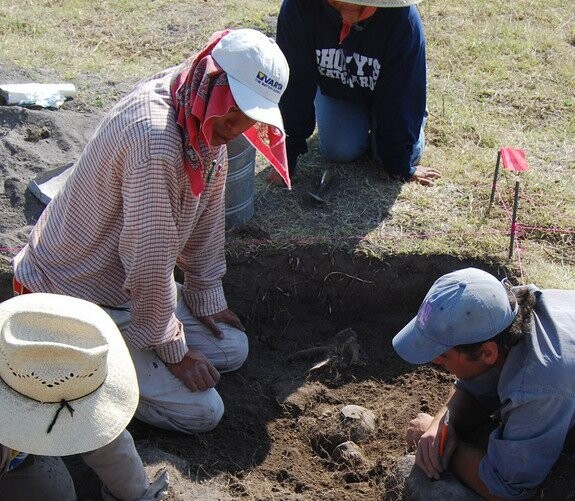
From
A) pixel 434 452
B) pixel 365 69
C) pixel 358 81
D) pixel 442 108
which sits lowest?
pixel 434 452

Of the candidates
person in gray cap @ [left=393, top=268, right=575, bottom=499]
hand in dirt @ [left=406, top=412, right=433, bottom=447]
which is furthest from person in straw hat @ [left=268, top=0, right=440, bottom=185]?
person in gray cap @ [left=393, top=268, right=575, bottom=499]

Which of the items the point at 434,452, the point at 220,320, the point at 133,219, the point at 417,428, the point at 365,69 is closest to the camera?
the point at 133,219

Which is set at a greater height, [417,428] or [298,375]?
[417,428]

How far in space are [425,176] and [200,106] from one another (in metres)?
2.39

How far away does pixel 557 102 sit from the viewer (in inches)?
238

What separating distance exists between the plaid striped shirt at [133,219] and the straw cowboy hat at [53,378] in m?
0.76

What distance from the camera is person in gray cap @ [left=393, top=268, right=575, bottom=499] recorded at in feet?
9.35

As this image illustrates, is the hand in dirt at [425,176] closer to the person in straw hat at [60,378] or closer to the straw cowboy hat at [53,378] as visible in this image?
the person in straw hat at [60,378]

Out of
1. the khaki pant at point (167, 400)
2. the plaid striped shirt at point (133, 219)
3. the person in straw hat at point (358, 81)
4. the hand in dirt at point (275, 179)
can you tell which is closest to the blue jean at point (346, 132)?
the person in straw hat at point (358, 81)

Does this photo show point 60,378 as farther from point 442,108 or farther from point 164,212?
point 442,108

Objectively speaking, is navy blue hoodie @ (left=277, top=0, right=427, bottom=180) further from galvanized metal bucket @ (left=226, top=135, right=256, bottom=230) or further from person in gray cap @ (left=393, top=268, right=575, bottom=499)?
person in gray cap @ (left=393, top=268, right=575, bottom=499)

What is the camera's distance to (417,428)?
141 inches

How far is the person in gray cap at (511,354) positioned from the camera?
2.85 metres

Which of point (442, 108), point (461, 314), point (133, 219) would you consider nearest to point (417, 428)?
point (461, 314)
